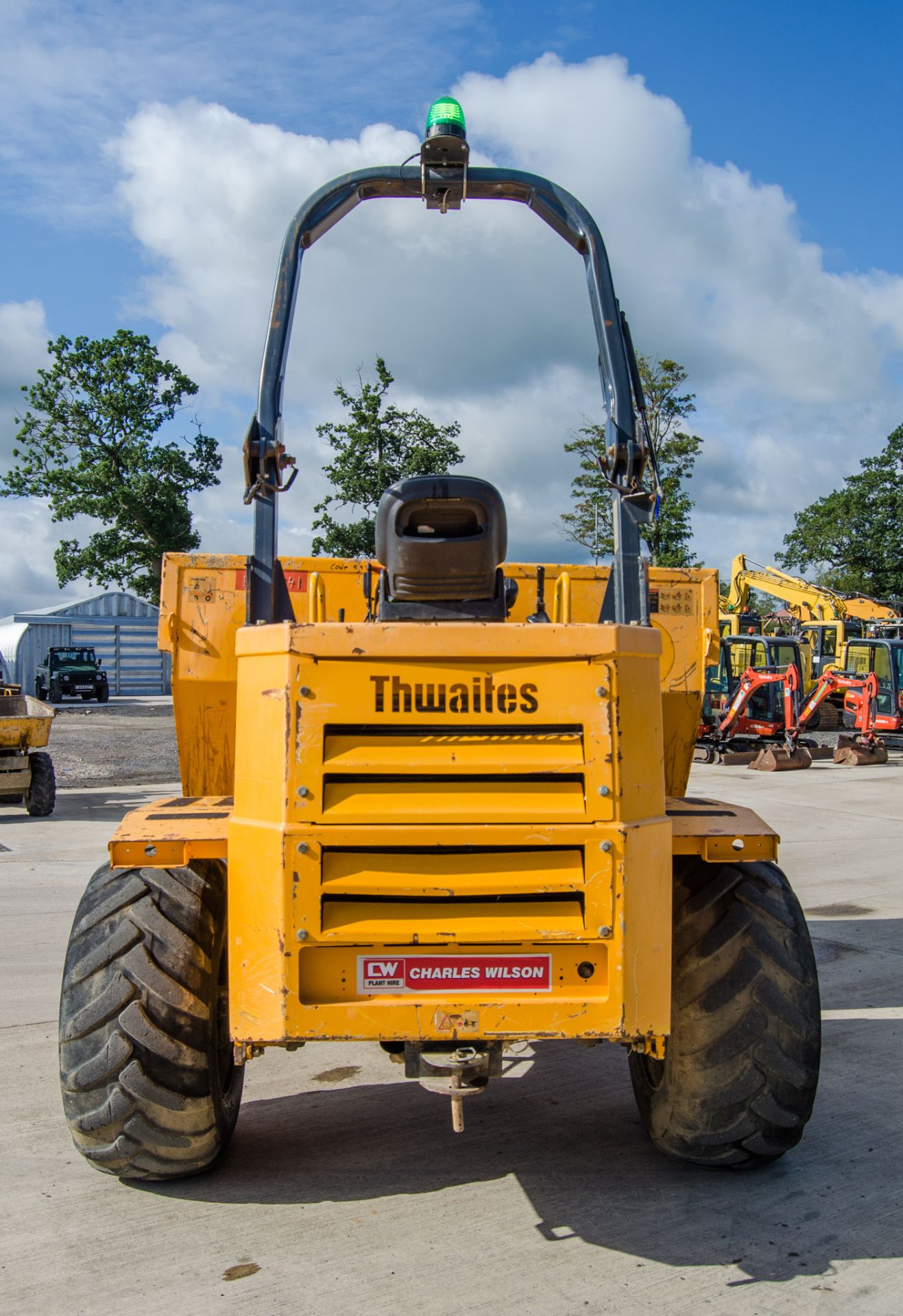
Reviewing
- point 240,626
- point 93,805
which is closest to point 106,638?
point 93,805

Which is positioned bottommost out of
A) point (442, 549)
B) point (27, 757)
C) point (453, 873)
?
point (27, 757)

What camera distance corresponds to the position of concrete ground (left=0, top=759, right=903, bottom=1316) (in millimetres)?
3303

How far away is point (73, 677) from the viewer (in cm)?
3966

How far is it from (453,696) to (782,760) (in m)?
17.8

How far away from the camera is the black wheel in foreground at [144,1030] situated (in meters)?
3.67

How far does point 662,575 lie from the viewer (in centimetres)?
654

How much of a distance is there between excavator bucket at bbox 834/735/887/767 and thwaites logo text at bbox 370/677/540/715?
63.3 ft

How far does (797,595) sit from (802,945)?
3190 centimetres

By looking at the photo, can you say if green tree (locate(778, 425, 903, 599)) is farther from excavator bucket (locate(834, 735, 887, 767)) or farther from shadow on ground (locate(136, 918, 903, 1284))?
shadow on ground (locate(136, 918, 903, 1284))

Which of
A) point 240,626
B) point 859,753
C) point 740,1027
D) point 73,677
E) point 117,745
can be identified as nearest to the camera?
point 740,1027

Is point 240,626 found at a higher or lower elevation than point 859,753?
higher

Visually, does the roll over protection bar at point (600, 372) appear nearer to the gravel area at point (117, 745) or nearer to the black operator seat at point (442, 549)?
the black operator seat at point (442, 549)

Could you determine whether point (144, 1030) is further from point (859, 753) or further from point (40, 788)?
point (859, 753)

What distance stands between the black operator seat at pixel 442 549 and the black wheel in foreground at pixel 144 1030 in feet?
4.05
